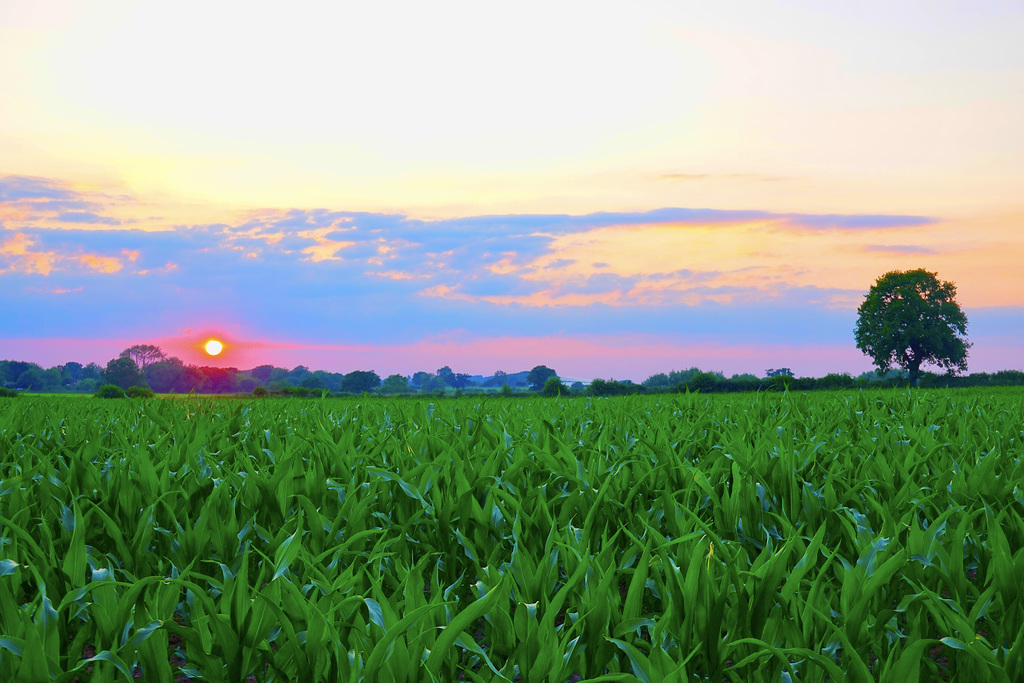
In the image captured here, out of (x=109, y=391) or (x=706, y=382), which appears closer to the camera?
(x=109, y=391)

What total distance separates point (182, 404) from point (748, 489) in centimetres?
773

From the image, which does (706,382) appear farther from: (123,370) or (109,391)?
(123,370)

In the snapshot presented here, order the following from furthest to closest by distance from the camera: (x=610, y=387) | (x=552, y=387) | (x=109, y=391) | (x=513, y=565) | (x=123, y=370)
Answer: (x=123, y=370) < (x=610, y=387) < (x=552, y=387) < (x=109, y=391) < (x=513, y=565)

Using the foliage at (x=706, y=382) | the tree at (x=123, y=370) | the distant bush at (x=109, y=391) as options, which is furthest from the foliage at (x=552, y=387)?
the tree at (x=123, y=370)

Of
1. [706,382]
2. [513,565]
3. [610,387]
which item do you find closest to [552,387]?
[610,387]

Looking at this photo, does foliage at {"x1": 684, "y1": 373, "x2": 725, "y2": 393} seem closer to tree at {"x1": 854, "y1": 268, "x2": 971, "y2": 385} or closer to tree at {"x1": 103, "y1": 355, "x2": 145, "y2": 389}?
tree at {"x1": 854, "y1": 268, "x2": 971, "y2": 385}

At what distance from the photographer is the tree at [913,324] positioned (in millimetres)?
50812

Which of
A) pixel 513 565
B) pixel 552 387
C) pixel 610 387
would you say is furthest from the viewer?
pixel 610 387

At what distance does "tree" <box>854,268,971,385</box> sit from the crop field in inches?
2040

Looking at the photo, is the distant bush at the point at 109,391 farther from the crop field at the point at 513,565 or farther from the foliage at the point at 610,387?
the crop field at the point at 513,565

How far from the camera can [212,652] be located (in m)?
2.55

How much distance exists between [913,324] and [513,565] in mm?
57054

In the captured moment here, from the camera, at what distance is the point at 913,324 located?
168ft

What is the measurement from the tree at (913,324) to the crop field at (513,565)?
51.8 meters
